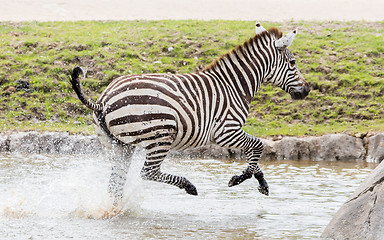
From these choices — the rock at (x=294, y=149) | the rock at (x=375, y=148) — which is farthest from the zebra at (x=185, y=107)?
the rock at (x=375, y=148)

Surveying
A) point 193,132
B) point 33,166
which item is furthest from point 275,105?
point 193,132

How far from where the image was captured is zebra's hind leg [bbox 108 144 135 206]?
6930mm

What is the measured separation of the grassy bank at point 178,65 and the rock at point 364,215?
6.04 meters

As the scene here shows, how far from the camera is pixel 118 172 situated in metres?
Result: 6.96

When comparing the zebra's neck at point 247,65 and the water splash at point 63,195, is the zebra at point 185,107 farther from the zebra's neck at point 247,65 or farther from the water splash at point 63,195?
the water splash at point 63,195

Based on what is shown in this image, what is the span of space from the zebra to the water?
35cm

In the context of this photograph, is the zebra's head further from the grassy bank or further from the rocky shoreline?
the grassy bank

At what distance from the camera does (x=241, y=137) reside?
7266mm

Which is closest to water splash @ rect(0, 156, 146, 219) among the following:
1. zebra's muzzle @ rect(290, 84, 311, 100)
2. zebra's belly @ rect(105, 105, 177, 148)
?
zebra's belly @ rect(105, 105, 177, 148)

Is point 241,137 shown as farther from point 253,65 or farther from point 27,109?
point 27,109

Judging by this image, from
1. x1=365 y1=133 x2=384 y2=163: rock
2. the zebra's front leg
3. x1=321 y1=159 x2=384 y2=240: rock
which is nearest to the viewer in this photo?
x1=321 y1=159 x2=384 y2=240: rock

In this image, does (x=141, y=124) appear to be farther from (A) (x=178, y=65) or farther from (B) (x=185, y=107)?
(A) (x=178, y=65)

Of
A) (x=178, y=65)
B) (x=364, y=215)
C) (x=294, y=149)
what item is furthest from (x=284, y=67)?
(x=178, y=65)

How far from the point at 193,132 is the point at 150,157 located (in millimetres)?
582
